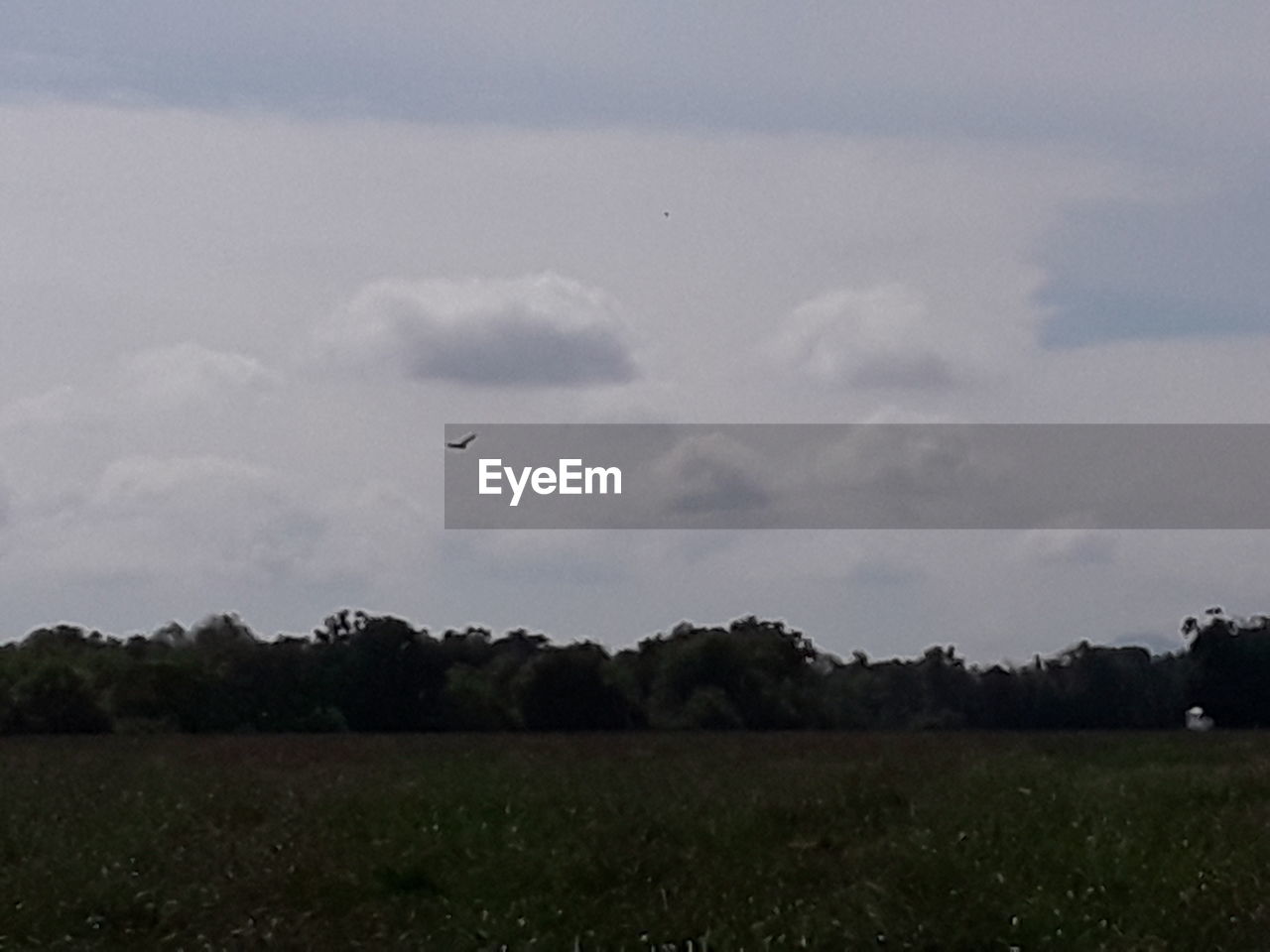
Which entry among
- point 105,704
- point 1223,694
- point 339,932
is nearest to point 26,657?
point 105,704

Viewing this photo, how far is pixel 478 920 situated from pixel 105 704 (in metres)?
32.6

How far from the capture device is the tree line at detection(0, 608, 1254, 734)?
154ft

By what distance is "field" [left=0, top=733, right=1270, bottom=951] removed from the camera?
14531 millimetres

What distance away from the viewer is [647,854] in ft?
55.5

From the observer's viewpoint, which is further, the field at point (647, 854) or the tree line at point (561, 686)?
the tree line at point (561, 686)

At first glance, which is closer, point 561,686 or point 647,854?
point 647,854

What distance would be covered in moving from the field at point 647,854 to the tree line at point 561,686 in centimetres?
2290

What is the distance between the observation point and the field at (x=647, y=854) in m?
14.5

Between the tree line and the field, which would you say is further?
the tree line

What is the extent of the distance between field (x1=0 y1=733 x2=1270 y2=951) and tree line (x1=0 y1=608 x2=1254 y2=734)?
2290 centimetres

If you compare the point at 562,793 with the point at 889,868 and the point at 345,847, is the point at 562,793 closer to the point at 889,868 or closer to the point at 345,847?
the point at 345,847

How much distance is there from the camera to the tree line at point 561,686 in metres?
47.0

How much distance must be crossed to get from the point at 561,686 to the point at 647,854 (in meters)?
33.1

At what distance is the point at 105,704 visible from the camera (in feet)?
150
